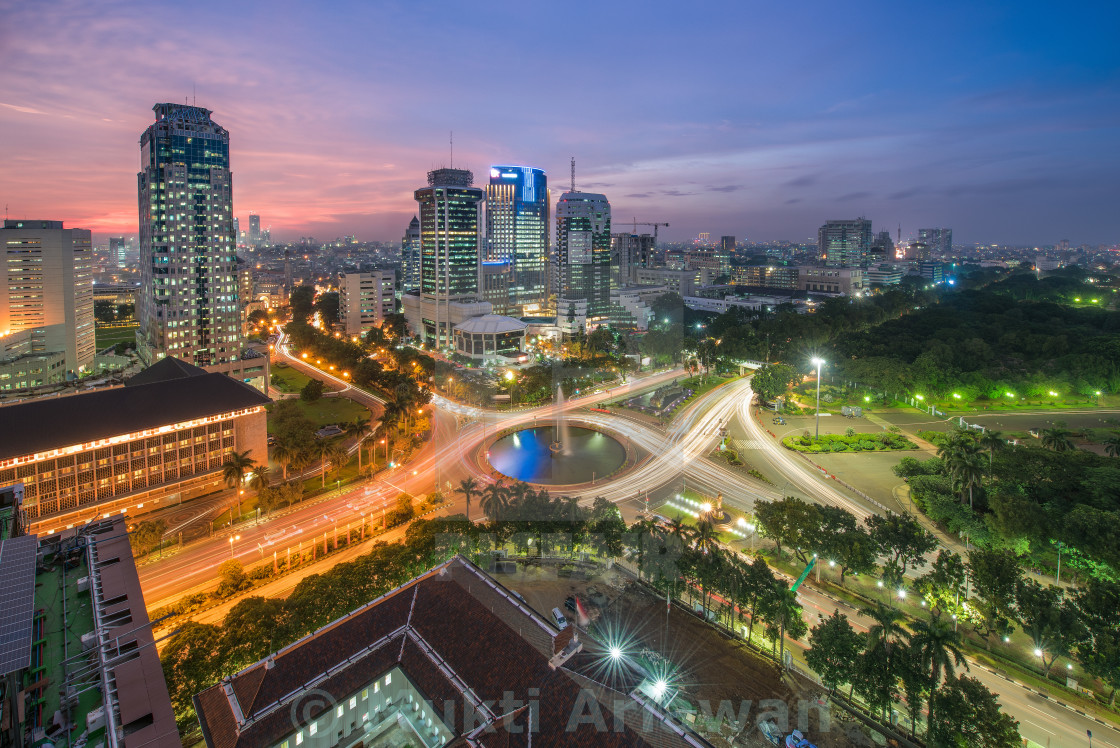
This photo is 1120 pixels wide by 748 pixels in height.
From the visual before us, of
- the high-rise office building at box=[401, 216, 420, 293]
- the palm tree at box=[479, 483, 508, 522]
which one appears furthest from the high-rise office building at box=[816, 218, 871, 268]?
the palm tree at box=[479, 483, 508, 522]

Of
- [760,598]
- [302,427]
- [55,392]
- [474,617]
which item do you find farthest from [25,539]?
[55,392]

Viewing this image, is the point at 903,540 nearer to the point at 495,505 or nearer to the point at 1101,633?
the point at 1101,633

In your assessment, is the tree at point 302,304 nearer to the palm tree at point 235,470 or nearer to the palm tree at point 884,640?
the palm tree at point 235,470

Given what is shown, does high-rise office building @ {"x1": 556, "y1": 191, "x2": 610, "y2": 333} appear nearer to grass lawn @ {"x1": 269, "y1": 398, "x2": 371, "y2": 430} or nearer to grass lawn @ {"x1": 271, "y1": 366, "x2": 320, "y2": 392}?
grass lawn @ {"x1": 271, "y1": 366, "x2": 320, "y2": 392}

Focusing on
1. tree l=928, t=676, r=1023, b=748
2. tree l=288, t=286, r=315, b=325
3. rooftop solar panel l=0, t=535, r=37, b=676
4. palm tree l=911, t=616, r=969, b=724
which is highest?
tree l=288, t=286, r=315, b=325

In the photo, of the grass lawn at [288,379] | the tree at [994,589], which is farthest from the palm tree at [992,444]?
the grass lawn at [288,379]

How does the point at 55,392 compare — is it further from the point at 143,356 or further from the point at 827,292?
the point at 827,292
